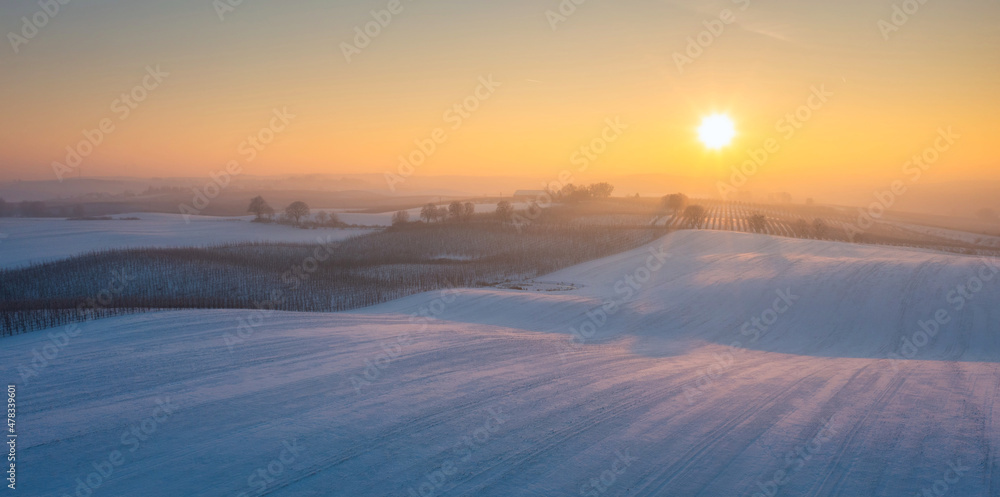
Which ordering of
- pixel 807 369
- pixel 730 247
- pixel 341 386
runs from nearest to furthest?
1. pixel 341 386
2. pixel 807 369
3. pixel 730 247

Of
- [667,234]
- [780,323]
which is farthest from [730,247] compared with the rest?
[780,323]

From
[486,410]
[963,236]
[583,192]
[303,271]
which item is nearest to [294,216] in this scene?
[303,271]

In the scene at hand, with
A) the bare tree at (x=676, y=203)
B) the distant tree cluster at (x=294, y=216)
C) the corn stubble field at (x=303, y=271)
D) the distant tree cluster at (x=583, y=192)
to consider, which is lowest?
the corn stubble field at (x=303, y=271)

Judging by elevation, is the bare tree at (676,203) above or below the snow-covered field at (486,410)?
above

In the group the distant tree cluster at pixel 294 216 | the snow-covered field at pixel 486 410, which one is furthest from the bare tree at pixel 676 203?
the snow-covered field at pixel 486 410

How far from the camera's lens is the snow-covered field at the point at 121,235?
4403cm

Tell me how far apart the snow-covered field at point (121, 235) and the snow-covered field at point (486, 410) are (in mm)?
38463

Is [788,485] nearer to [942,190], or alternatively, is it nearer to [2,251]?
[2,251]

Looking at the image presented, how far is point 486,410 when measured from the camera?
9086 millimetres

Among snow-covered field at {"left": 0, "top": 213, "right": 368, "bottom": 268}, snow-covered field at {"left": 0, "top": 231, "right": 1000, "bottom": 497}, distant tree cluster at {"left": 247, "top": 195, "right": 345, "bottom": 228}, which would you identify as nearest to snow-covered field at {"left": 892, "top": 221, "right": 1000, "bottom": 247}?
snow-covered field at {"left": 0, "top": 231, "right": 1000, "bottom": 497}

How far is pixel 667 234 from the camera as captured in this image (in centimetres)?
4997

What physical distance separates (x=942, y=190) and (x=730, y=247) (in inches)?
7186

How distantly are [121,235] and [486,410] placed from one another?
62273 mm

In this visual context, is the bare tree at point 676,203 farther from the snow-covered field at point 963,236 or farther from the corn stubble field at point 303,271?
the snow-covered field at point 963,236
